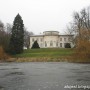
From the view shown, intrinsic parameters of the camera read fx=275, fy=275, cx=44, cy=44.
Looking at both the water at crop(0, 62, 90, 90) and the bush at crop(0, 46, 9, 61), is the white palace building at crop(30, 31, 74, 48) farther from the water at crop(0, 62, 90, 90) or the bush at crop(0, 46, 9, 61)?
the water at crop(0, 62, 90, 90)

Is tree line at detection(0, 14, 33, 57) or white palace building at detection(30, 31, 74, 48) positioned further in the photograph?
white palace building at detection(30, 31, 74, 48)

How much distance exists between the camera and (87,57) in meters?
72.2

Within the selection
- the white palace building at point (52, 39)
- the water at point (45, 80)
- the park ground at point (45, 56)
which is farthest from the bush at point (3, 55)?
the water at point (45, 80)

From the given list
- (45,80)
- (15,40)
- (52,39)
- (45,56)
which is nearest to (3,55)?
(15,40)

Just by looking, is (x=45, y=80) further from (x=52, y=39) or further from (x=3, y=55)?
(x=52, y=39)

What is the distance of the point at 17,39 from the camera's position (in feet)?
294

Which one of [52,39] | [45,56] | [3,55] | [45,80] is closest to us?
[45,80]

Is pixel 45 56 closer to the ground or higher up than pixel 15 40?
closer to the ground

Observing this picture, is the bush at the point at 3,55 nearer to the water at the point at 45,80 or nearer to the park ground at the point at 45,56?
the park ground at the point at 45,56

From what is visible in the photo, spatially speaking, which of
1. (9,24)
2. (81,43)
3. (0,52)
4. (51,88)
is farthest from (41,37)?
(51,88)

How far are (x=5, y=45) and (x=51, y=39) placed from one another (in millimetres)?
38993

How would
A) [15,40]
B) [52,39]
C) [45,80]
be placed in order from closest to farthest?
1. [45,80]
2. [15,40]
3. [52,39]

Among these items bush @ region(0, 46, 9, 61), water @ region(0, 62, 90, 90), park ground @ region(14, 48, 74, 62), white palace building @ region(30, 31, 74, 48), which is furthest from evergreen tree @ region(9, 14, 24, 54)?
water @ region(0, 62, 90, 90)

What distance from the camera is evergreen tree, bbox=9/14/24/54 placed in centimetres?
8718
